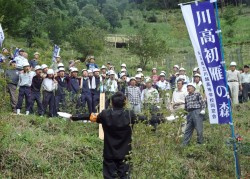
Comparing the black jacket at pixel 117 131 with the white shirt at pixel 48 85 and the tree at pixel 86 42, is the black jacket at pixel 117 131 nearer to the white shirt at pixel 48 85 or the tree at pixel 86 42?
the white shirt at pixel 48 85

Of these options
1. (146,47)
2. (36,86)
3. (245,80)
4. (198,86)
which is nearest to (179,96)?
(198,86)

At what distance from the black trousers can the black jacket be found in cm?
10

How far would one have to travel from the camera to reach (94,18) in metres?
45.2

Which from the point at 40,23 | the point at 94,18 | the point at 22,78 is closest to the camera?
the point at 22,78

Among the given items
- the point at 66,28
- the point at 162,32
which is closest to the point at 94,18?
the point at 162,32

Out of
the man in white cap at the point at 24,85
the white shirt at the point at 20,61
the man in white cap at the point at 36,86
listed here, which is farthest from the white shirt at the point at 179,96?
the white shirt at the point at 20,61

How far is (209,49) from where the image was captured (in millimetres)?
8023

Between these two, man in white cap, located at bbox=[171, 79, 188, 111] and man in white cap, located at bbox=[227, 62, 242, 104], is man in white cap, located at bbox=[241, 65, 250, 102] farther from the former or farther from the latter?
man in white cap, located at bbox=[171, 79, 188, 111]

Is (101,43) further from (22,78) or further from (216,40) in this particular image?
(216,40)

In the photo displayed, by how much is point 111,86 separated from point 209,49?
12.8ft

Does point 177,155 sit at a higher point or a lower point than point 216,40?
lower

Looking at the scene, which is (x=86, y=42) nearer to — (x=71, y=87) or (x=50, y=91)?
(x=71, y=87)

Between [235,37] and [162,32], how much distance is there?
10.2 meters

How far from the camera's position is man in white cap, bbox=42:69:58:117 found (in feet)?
37.3
